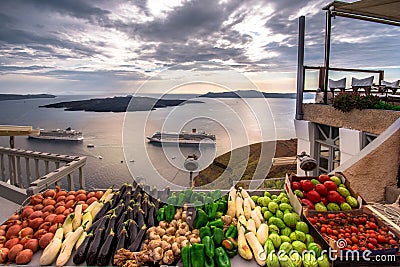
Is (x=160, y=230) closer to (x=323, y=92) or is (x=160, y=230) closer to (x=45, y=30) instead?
(x=323, y=92)

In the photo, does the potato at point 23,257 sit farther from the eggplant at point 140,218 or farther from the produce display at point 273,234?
the produce display at point 273,234

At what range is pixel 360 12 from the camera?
17.7 feet

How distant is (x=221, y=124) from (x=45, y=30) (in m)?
6.59

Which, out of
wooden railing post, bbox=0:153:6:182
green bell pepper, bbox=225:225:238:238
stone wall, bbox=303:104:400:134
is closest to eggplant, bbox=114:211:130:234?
green bell pepper, bbox=225:225:238:238

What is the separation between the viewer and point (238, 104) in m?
2.14

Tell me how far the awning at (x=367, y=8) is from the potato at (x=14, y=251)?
17.4 feet

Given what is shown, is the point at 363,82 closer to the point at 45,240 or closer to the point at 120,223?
the point at 120,223

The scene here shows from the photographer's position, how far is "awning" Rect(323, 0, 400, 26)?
4.62m

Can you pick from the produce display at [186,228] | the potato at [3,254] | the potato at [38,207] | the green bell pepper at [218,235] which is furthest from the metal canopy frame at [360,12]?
the potato at [3,254]

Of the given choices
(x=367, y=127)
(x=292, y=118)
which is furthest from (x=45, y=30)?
(x=367, y=127)

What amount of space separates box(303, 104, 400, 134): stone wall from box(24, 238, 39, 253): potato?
14.9 ft

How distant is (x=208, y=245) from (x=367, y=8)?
5.22 metres

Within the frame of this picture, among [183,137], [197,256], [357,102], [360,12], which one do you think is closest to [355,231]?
[197,256]

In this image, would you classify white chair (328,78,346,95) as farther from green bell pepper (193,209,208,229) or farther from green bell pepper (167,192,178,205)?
green bell pepper (193,209,208,229)
